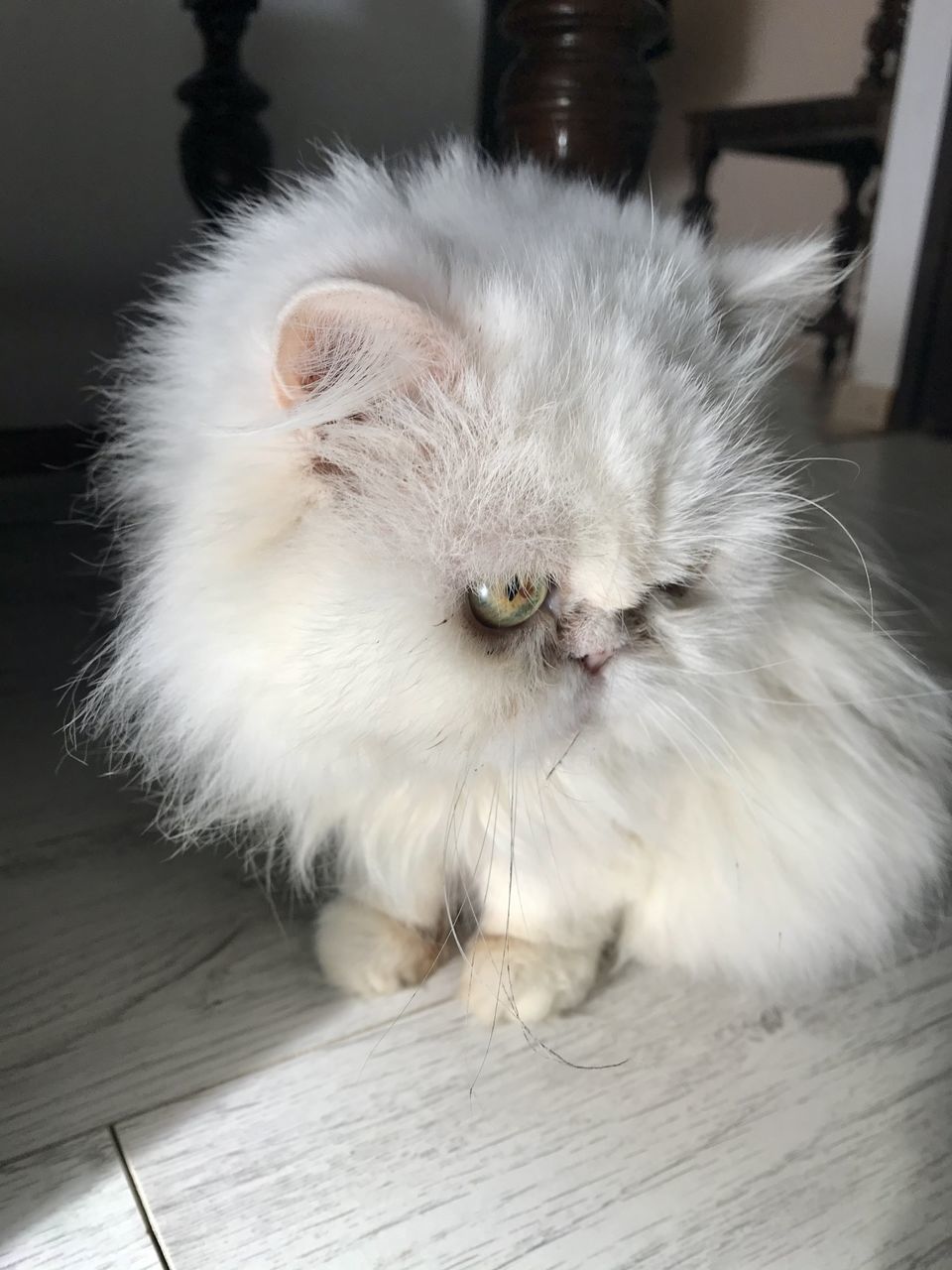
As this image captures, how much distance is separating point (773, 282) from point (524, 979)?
52 cm

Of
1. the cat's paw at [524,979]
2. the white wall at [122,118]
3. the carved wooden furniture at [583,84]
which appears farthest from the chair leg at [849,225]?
the cat's paw at [524,979]

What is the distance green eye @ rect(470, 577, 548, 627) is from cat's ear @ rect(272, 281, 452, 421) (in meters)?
0.12

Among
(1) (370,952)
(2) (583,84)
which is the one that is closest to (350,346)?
(1) (370,952)

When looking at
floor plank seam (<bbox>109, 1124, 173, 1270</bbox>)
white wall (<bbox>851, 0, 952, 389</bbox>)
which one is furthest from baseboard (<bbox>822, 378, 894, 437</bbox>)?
floor plank seam (<bbox>109, 1124, 173, 1270</bbox>)

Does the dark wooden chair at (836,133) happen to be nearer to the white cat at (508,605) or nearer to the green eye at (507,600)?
the white cat at (508,605)

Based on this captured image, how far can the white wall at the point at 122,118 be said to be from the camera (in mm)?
1147

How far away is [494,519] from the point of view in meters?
0.51

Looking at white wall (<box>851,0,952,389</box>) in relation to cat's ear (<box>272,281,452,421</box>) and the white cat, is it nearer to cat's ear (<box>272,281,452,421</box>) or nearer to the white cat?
the white cat

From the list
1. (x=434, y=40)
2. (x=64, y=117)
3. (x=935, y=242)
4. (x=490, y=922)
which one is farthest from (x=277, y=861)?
(x=935, y=242)

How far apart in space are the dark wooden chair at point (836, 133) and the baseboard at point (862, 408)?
21 cm

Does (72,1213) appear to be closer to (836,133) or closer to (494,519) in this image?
(494,519)

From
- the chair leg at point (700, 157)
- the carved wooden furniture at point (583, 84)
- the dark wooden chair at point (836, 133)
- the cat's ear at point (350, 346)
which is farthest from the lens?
the chair leg at point (700, 157)

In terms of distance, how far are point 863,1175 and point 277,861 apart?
505 millimetres

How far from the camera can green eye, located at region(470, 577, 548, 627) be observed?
523 millimetres
